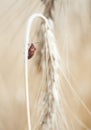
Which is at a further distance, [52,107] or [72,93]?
[72,93]

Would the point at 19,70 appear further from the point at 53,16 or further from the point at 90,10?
the point at 90,10

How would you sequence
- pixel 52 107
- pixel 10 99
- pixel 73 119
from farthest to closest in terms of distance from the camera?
pixel 73 119 → pixel 10 99 → pixel 52 107

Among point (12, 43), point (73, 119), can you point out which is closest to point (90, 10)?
point (12, 43)

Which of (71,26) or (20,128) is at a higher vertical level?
(71,26)

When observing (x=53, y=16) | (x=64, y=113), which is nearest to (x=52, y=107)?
(x=64, y=113)

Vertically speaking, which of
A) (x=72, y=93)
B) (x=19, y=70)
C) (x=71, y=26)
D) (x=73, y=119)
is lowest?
(x=73, y=119)

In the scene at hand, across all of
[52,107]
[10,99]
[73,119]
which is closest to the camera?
[52,107]
